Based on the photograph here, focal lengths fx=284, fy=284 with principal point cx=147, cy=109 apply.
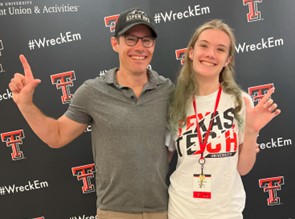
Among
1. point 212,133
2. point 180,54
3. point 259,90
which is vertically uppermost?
point 180,54

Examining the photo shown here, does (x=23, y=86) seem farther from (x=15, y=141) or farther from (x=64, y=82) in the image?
(x=15, y=141)

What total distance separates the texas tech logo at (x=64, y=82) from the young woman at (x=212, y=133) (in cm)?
91

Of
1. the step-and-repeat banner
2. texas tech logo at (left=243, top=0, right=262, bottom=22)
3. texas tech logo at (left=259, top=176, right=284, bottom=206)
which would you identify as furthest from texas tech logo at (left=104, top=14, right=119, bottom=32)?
texas tech logo at (left=259, top=176, right=284, bottom=206)

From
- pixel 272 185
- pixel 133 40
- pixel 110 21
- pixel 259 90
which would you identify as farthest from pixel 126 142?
pixel 272 185

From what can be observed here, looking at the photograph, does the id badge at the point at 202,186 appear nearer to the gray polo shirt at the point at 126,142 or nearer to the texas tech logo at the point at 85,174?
the gray polo shirt at the point at 126,142

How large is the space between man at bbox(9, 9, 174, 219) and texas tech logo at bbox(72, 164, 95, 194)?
63cm

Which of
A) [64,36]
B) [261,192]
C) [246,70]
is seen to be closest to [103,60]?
[64,36]

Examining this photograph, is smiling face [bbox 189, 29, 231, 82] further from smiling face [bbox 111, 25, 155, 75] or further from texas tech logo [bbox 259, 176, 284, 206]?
texas tech logo [bbox 259, 176, 284, 206]

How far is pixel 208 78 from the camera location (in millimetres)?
1521

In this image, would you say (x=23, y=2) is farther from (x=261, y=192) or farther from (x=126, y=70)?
(x=261, y=192)

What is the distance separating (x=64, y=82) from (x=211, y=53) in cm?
113

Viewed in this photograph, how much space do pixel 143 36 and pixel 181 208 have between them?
0.92 metres

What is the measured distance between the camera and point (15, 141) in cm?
210

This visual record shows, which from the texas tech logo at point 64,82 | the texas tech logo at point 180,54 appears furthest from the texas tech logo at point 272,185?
the texas tech logo at point 64,82
